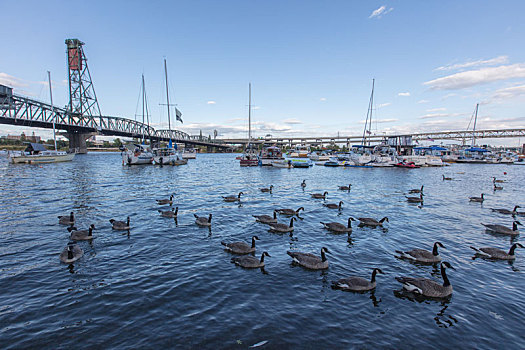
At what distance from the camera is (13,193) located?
23578 millimetres

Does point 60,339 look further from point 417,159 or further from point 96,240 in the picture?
point 417,159

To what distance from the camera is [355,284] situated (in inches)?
328

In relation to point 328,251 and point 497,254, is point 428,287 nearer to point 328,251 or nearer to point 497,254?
point 328,251

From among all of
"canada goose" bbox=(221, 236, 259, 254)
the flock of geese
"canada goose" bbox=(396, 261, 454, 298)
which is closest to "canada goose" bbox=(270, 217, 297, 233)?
the flock of geese

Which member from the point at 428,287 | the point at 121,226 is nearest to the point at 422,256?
the point at 428,287

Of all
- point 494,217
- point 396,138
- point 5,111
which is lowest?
point 494,217

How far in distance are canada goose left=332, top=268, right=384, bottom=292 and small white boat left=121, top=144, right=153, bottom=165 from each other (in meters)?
58.2

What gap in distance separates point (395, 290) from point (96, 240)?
42.8 ft

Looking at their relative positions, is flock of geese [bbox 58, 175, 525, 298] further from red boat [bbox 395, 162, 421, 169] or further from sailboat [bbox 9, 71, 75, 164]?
sailboat [bbox 9, 71, 75, 164]

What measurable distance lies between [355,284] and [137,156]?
5950 cm

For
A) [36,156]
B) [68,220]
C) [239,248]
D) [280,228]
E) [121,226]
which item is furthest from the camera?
[36,156]

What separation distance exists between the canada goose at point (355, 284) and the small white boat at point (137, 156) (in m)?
58.2

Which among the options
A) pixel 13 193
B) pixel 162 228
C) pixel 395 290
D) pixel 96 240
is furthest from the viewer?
pixel 13 193

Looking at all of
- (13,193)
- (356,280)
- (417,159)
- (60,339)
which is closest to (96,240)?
(60,339)
